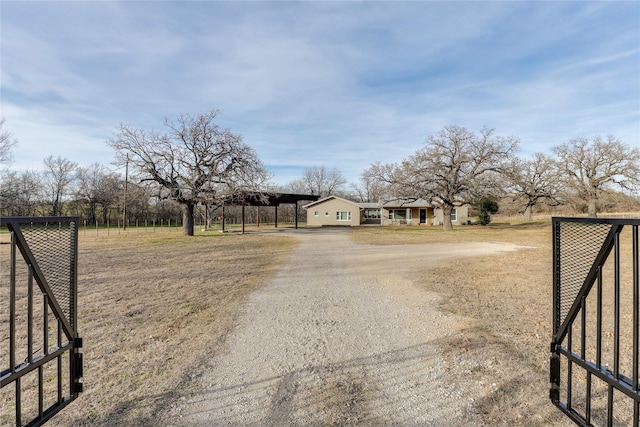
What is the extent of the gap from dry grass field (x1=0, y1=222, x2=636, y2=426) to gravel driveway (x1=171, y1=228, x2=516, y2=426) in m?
0.19

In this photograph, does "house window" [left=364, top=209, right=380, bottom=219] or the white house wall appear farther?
"house window" [left=364, top=209, right=380, bottom=219]

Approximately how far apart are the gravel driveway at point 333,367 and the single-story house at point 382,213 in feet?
92.0

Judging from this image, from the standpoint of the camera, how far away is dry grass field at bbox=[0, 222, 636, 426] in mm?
2273

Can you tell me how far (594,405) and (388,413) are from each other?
5.00ft

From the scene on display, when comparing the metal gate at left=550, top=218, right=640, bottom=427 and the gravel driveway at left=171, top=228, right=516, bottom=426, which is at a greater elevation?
the metal gate at left=550, top=218, right=640, bottom=427

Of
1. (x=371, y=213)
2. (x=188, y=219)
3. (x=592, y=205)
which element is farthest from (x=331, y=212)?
(x=592, y=205)

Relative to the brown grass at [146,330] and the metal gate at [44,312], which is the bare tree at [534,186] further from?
the metal gate at [44,312]

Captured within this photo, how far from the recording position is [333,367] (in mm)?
2842

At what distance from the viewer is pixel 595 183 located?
1077 inches

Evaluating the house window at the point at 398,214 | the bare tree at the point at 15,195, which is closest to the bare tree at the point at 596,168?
the house window at the point at 398,214

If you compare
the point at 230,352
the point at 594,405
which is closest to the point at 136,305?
the point at 230,352

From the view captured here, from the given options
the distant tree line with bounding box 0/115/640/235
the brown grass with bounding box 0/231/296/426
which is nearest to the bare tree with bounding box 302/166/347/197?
the distant tree line with bounding box 0/115/640/235

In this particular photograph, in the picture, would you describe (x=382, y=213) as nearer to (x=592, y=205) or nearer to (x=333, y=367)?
(x=592, y=205)

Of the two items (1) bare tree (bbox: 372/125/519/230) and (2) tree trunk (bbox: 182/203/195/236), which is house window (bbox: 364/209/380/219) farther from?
(2) tree trunk (bbox: 182/203/195/236)
